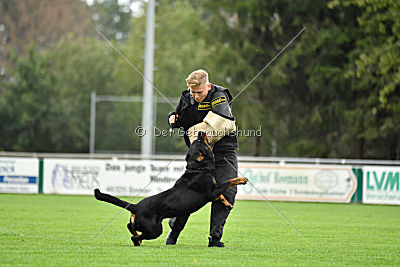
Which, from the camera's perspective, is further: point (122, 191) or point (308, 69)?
point (308, 69)

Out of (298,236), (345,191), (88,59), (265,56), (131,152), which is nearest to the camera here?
(298,236)

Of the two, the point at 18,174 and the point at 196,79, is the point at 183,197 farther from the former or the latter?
the point at 18,174

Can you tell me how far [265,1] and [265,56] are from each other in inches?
135

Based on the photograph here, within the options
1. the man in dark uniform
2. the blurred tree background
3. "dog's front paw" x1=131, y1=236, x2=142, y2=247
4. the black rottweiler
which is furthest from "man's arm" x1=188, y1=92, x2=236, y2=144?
the blurred tree background

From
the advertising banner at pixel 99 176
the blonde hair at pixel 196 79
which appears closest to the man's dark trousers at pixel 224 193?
the blonde hair at pixel 196 79

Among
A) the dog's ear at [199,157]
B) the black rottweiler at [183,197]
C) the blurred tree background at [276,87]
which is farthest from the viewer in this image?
the blurred tree background at [276,87]

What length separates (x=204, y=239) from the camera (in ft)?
26.7

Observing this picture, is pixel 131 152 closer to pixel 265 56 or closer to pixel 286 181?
pixel 265 56

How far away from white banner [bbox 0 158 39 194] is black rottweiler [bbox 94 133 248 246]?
37.4ft

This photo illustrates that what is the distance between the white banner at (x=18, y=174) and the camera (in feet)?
57.3

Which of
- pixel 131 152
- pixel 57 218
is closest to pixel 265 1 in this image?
pixel 131 152

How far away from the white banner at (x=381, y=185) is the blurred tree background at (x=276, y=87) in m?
4.25

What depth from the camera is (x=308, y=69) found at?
964 inches

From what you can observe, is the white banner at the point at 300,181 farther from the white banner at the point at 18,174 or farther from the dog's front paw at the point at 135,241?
the dog's front paw at the point at 135,241
